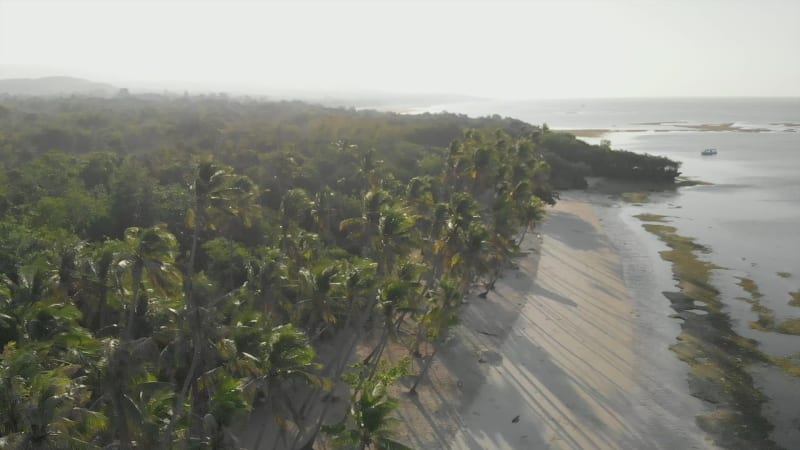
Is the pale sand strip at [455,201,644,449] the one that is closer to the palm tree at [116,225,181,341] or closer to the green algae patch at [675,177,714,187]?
the palm tree at [116,225,181,341]

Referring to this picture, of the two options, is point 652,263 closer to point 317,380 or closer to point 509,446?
point 509,446

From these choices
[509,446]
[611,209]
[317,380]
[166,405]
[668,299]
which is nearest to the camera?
[166,405]

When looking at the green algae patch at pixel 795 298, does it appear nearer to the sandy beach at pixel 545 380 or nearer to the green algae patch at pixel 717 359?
the green algae patch at pixel 717 359

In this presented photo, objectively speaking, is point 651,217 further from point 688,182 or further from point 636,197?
point 688,182

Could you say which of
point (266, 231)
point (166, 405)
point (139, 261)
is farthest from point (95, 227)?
point (166, 405)

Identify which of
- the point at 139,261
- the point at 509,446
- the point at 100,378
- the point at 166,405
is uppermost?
the point at 139,261

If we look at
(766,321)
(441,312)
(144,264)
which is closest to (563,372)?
(441,312)

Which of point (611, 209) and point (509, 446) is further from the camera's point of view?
point (611, 209)

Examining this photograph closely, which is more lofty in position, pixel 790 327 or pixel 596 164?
pixel 596 164
